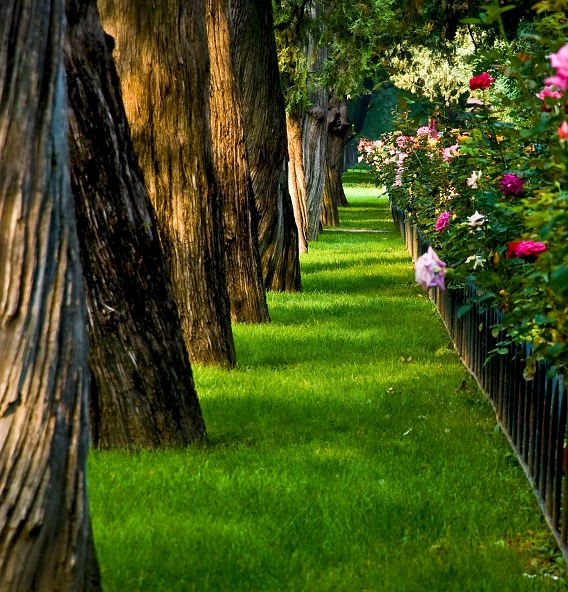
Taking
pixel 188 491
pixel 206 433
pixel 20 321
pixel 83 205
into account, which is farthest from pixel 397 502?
pixel 20 321

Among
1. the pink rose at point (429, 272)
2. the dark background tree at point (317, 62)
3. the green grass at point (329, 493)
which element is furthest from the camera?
the dark background tree at point (317, 62)

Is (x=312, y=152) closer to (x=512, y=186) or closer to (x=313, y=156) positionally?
(x=313, y=156)

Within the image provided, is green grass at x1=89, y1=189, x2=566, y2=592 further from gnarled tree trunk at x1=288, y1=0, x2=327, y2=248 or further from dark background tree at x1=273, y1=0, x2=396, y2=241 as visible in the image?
gnarled tree trunk at x1=288, y1=0, x2=327, y2=248

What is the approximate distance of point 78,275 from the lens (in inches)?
173

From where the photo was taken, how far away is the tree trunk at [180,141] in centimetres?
1019

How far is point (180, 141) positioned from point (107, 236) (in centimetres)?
310

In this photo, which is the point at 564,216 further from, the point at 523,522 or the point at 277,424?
the point at 277,424

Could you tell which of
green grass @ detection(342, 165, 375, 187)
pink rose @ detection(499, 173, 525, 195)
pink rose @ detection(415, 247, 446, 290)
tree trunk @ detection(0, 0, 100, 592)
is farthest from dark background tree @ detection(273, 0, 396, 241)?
green grass @ detection(342, 165, 375, 187)

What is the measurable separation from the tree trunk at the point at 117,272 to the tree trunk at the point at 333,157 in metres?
28.7

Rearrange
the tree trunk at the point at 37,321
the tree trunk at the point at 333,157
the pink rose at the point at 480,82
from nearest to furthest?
the tree trunk at the point at 37,321
the pink rose at the point at 480,82
the tree trunk at the point at 333,157

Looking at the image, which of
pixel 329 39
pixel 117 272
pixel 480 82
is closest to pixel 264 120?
pixel 329 39

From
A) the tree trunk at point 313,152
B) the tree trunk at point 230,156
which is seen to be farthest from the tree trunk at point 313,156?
the tree trunk at point 230,156

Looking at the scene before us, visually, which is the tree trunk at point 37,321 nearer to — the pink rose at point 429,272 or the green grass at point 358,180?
the pink rose at point 429,272

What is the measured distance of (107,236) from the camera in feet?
24.4
